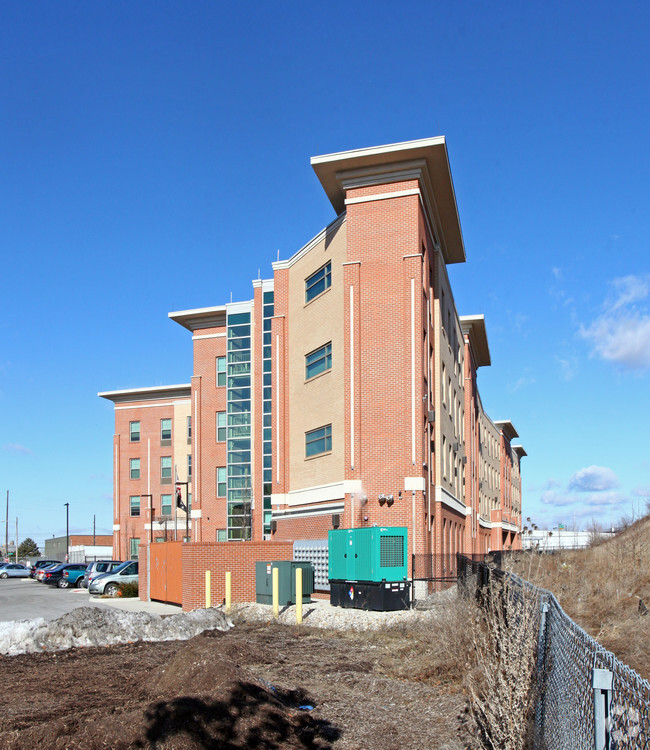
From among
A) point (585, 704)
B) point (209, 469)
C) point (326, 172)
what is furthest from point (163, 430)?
point (585, 704)

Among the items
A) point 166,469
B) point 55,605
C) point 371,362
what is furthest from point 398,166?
point 166,469

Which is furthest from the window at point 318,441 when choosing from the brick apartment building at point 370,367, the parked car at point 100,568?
the parked car at point 100,568

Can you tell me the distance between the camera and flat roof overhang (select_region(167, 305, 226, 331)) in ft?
191

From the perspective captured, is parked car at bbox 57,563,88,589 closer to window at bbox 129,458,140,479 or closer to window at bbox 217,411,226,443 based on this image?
window at bbox 217,411,226,443

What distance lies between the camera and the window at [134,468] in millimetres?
72312

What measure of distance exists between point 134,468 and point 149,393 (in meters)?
6.86

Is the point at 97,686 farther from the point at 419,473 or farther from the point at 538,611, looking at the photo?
the point at 419,473

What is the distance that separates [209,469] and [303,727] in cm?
4973

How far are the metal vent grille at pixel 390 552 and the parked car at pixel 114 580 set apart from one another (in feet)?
54.4

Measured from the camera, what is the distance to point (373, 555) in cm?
2289

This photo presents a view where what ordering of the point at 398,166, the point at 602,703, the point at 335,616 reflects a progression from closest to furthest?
the point at 602,703 < the point at 335,616 < the point at 398,166

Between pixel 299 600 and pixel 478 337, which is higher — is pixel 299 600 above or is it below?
below

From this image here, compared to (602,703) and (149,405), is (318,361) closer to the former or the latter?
(602,703)

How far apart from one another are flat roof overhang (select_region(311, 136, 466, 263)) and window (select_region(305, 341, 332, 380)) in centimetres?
652
